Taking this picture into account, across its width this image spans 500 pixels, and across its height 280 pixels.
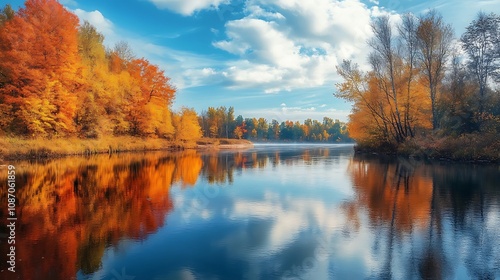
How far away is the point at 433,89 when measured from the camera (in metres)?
33.9

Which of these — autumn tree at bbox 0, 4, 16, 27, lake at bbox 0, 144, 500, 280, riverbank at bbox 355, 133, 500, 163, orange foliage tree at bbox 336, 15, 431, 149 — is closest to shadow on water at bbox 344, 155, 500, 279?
lake at bbox 0, 144, 500, 280

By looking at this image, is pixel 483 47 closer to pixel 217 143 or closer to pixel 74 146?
pixel 74 146

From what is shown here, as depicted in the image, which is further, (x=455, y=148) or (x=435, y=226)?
(x=455, y=148)

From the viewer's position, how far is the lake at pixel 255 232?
6055 mm

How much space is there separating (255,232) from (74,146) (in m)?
33.9

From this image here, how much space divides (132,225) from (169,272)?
3354 millimetres

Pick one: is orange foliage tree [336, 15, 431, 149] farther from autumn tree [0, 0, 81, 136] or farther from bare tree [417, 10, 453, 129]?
autumn tree [0, 0, 81, 136]

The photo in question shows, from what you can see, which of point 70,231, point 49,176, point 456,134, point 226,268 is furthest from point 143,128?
point 226,268

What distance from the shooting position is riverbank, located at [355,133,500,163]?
24.7 meters

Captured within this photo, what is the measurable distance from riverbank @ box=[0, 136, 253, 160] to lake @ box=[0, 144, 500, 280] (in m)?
15.4

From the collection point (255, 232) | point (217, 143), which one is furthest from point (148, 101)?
point (255, 232)

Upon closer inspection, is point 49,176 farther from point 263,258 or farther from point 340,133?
point 340,133

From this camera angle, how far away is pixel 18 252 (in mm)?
6773

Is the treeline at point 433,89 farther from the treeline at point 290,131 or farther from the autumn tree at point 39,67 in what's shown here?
the treeline at point 290,131
